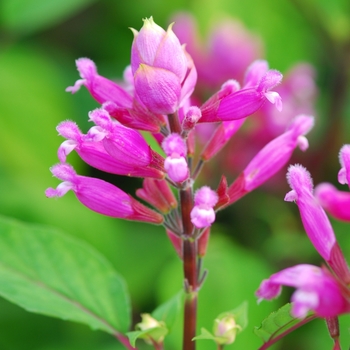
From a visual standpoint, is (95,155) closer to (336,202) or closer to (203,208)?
(203,208)

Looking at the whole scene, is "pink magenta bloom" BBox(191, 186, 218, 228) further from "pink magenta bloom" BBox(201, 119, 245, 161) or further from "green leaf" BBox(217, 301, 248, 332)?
"green leaf" BBox(217, 301, 248, 332)

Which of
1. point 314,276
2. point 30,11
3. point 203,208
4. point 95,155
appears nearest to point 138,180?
point 30,11

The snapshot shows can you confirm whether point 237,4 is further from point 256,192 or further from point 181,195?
point 181,195

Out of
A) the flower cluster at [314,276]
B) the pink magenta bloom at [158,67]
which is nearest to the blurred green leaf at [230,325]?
the flower cluster at [314,276]

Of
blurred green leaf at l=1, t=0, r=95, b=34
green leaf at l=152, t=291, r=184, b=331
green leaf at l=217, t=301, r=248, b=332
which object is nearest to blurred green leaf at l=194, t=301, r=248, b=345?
green leaf at l=217, t=301, r=248, b=332

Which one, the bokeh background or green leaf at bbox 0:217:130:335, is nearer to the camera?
green leaf at bbox 0:217:130:335

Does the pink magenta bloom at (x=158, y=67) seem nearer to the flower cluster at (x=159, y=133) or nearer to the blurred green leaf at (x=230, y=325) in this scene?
the flower cluster at (x=159, y=133)

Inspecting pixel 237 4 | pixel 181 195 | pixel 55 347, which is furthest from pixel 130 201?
pixel 237 4
